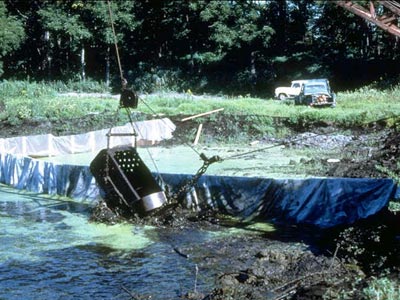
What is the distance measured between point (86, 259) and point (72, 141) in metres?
15.1

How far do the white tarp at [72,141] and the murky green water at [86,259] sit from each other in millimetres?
9502

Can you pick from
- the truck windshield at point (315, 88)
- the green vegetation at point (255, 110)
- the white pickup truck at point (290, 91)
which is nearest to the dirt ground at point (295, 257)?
the green vegetation at point (255, 110)

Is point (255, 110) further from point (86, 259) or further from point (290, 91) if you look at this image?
point (86, 259)

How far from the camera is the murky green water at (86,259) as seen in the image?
9359 millimetres

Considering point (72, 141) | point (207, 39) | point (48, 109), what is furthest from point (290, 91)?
point (72, 141)

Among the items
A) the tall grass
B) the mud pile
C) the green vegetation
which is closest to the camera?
the mud pile

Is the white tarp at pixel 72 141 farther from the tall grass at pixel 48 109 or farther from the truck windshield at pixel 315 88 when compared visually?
the truck windshield at pixel 315 88

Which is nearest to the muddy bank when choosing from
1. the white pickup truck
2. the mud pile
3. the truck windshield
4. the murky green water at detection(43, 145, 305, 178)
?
the murky green water at detection(43, 145, 305, 178)

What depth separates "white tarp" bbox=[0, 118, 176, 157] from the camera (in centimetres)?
2436

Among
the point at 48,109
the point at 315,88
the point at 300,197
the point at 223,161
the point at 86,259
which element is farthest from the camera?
the point at 315,88

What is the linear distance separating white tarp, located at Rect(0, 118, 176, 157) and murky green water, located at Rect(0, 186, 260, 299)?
9.50m

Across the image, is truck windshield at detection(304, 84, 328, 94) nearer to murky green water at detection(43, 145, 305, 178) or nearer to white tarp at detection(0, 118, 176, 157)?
murky green water at detection(43, 145, 305, 178)

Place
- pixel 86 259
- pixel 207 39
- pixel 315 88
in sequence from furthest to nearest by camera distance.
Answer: pixel 207 39
pixel 315 88
pixel 86 259

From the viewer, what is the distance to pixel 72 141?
83.6 feet
